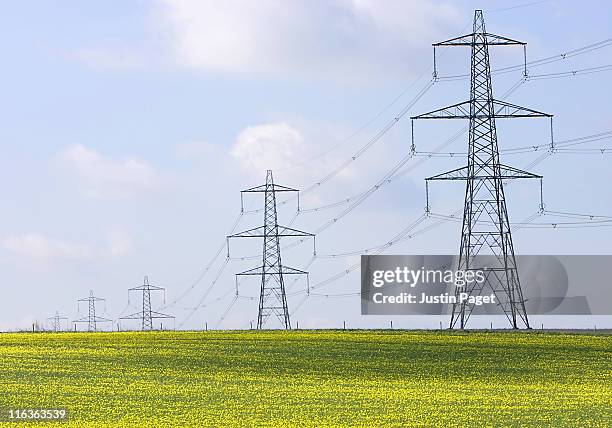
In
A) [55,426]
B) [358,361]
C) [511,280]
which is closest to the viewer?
[55,426]

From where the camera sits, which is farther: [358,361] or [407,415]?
[358,361]

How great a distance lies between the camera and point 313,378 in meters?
66.8

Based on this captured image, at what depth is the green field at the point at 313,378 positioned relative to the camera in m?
47.4

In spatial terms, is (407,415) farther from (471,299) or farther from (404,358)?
(471,299)

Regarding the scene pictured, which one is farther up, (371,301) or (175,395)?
(371,301)

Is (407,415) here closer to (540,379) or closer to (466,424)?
(466,424)

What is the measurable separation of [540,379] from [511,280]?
13784mm

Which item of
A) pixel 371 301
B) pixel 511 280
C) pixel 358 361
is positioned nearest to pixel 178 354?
pixel 358 361

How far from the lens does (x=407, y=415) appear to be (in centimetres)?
4719

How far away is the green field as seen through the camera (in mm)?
47375

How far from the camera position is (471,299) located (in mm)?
87125

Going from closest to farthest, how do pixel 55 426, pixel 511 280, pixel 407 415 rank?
1. pixel 55 426
2. pixel 407 415
3. pixel 511 280

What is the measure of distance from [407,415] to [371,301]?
54207 millimetres

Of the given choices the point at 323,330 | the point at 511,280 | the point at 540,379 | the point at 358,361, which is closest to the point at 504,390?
the point at 540,379
